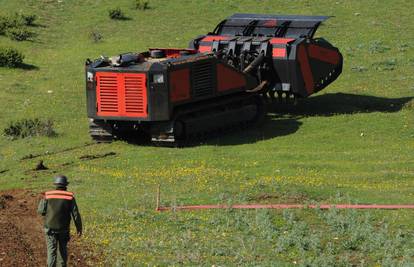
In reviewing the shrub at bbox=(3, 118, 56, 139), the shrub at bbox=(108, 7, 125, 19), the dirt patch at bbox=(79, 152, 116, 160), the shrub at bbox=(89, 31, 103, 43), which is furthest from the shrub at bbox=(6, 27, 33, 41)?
the dirt patch at bbox=(79, 152, 116, 160)

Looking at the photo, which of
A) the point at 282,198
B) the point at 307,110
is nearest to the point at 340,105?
the point at 307,110

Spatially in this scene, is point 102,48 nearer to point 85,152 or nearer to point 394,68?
point 394,68

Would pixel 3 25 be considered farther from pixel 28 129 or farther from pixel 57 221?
pixel 57 221

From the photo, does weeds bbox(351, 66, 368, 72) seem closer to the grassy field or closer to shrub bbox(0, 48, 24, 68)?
the grassy field

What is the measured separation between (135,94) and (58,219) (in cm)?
1227

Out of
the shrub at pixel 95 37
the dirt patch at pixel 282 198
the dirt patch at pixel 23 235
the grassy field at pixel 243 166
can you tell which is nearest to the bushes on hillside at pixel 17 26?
the grassy field at pixel 243 166

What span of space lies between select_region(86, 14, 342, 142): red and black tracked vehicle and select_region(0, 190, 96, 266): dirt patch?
18.8ft

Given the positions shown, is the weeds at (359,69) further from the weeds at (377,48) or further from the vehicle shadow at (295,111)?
the vehicle shadow at (295,111)

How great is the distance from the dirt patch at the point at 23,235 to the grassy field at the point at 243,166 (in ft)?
2.08

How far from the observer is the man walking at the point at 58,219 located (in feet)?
55.7

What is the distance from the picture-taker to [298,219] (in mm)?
21484

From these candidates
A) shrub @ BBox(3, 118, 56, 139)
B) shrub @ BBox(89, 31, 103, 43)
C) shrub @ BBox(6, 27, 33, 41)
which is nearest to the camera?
shrub @ BBox(3, 118, 56, 139)

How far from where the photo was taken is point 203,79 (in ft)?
99.1

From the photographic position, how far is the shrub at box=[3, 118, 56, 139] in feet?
104
